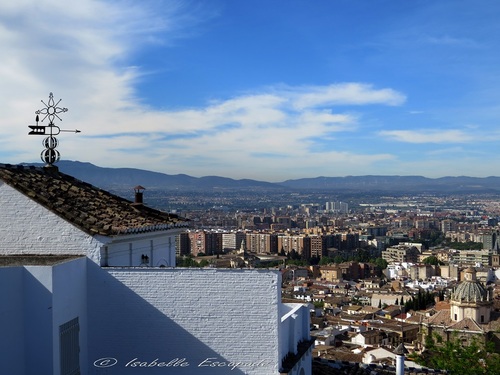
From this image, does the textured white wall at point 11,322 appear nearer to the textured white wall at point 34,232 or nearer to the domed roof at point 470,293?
the textured white wall at point 34,232

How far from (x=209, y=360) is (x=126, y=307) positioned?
39.9 inches

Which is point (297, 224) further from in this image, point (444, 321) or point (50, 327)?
point (50, 327)

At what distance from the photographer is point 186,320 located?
6.80 m

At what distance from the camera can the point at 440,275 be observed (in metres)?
84.3

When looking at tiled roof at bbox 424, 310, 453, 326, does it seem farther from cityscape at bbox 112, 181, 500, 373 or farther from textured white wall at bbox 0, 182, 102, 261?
textured white wall at bbox 0, 182, 102, 261

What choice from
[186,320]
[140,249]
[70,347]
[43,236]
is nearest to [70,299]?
[70,347]

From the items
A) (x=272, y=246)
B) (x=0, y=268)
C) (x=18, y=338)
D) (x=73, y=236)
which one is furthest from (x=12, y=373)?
(x=272, y=246)

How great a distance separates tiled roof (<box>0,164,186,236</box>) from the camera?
705cm

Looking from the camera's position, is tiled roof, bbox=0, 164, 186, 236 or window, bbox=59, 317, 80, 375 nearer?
window, bbox=59, 317, 80, 375

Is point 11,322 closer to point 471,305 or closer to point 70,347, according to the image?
point 70,347
